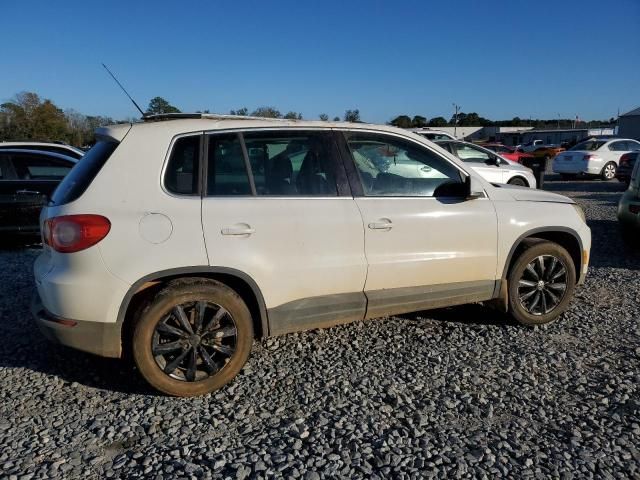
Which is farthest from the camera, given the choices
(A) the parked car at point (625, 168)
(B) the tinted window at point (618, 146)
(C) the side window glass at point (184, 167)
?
(B) the tinted window at point (618, 146)

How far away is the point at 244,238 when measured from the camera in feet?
10.7

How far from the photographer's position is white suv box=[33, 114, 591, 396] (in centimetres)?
305

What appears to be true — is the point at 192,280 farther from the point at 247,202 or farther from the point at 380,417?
the point at 380,417

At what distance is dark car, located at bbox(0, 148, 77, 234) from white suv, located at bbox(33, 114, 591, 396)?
4.61 meters

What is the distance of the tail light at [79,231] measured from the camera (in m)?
2.98

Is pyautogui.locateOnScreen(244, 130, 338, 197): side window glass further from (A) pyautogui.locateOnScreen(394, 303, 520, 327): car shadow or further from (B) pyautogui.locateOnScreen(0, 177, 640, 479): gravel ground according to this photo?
(A) pyautogui.locateOnScreen(394, 303, 520, 327): car shadow

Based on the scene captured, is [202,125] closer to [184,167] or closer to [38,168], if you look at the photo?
[184,167]

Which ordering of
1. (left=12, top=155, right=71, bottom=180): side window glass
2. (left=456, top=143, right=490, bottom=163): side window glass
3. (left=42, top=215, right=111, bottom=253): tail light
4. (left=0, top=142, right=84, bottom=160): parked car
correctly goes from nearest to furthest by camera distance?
(left=42, top=215, right=111, bottom=253): tail light, (left=12, top=155, right=71, bottom=180): side window glass, (left=0, top=142, right=84, bottom=160): parked car, (left=456, top=143, right=490, bottom=163): side window glass

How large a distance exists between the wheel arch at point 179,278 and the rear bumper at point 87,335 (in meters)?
0.07

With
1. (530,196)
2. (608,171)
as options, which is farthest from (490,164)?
(530,196)

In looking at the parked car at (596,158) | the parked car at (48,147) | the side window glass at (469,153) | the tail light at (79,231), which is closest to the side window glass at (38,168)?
the parked car at (48,147)

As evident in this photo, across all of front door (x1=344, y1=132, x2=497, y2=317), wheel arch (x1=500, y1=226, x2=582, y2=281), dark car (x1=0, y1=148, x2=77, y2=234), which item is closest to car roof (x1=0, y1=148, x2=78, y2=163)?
dark car (x1=0, y1=148, x2=77, y2=234)

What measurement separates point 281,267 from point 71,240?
128cm

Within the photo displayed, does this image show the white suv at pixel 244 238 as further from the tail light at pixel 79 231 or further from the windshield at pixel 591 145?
the windshield at pixel 591 145
